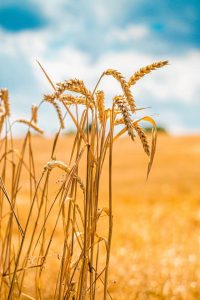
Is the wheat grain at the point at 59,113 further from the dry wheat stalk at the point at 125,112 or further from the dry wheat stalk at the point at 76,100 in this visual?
the dry wheat stalk at the point at 125,112

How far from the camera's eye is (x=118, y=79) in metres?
1.56

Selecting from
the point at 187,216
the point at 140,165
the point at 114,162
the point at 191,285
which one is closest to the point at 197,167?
the point at 140,165

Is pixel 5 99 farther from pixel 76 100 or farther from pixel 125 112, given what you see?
pixel 125 112

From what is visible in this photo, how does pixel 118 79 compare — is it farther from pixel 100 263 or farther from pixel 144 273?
pixel 100 263

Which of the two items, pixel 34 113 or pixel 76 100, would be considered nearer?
pixel 76 100

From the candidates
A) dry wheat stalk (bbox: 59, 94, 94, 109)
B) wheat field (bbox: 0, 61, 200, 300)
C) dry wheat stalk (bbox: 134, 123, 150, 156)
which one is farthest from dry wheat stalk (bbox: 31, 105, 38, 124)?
dry wheat stalk (bbox: 134, 123, 150, 156)

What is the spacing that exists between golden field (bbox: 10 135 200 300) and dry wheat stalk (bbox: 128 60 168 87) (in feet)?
2.13

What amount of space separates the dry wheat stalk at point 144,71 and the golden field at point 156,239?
651 millimetres

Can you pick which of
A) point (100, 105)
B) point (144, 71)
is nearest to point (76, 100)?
point (100, 105)

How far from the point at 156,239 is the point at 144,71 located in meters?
5.48

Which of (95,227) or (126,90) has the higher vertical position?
(126,90)

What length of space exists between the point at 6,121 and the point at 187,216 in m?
7.52

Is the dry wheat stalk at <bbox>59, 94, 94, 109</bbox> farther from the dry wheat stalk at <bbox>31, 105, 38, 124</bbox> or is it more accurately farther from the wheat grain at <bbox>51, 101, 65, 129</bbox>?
the dry wheat stalk at <bbox>31, 105, 38, 124</bbox>

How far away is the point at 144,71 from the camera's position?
164 centimetres
